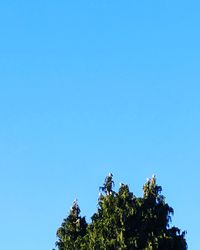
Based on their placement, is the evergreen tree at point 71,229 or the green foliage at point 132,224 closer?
the green foliage at point 132,224

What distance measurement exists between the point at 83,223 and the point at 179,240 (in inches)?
402

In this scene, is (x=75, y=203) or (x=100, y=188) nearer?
(x=100, y=188)

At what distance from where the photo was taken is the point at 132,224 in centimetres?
4869

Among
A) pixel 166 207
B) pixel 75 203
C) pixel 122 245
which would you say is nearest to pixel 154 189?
pixel 166 207

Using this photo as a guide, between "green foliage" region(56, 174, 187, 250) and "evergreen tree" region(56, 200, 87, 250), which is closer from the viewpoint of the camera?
"green foliage" region(56, 174, 187, 250)

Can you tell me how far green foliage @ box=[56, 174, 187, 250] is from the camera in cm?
4775

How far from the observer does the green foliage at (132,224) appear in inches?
1880

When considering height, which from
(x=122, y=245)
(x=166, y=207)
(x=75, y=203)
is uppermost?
(x=75, y=203)

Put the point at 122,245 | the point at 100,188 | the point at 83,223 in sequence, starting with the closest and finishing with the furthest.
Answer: the point at 122,245, the point at 100,188, the point at 83,223

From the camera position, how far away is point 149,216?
4900 cm

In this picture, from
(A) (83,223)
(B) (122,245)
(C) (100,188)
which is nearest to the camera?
(B) (122,245)

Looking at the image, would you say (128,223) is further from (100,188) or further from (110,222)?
(100,188)

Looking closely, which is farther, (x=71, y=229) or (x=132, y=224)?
(x=71, y=229)

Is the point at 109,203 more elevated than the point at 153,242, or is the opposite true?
the point at 109,203
